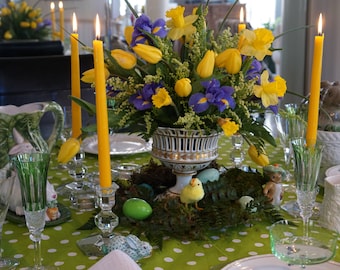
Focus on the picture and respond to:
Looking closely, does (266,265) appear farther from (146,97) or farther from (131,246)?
(146,97)

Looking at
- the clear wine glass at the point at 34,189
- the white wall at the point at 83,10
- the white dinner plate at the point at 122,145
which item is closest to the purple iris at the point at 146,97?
the clear wine glass at the point at 34,189

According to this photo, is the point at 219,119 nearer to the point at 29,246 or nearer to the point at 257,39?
the point at 257,39

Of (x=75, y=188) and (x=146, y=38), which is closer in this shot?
(x=146, y=38)

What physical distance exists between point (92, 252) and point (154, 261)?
0.10m

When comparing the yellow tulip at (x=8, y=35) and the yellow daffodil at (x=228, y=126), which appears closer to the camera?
the yellow daffodil at (x=228, y=126)

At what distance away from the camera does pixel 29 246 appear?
933 mm

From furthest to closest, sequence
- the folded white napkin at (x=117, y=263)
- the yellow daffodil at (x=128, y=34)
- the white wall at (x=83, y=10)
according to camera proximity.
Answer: the white wall at (x=83, y=10) < the yellow daffodil at (x=128, y=34) < the folded white napkin at (x=117, y=263)

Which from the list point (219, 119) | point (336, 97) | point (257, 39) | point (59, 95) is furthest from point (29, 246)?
point (59, 95)

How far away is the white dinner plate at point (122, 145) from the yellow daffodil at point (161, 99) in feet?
1.76

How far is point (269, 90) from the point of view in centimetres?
99

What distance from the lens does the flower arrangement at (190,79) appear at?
944 mm

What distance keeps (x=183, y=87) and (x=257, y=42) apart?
0.53ft

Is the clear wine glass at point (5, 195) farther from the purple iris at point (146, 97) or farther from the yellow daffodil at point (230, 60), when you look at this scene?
the yellow daffodil at point (230, 60)

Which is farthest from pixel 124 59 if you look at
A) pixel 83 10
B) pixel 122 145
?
pixel 83 10
